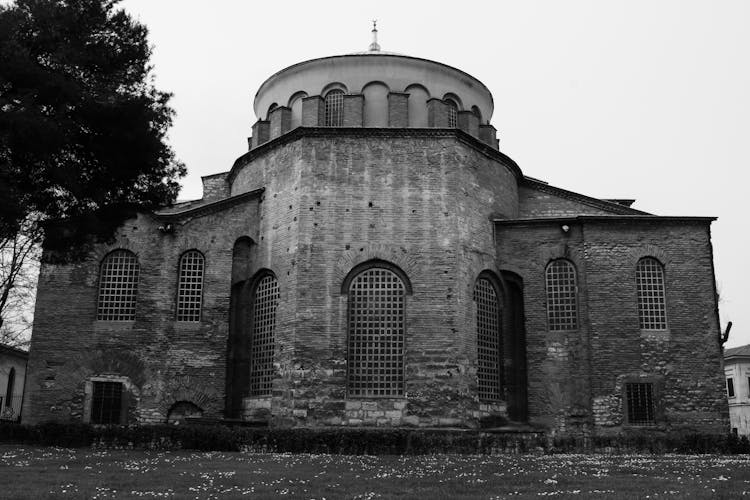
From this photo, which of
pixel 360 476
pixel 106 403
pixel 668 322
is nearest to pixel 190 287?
pixel 106 403

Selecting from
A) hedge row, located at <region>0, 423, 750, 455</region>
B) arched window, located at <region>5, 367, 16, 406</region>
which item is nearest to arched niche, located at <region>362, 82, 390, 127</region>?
hedge row, located at <region>0, 423, 750, 455</region>

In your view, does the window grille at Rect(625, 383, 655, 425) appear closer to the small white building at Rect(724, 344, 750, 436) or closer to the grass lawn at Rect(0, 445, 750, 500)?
the grass lawn at Rect(0, 445, 750, 500)

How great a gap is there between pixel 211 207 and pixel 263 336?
14.2 ft

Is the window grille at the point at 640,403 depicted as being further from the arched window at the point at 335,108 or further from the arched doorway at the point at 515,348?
the arched window at the point at 335,108

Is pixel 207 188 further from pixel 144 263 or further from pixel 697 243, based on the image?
pixel 697 243

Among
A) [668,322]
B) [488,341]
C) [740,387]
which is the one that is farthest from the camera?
[740,387]

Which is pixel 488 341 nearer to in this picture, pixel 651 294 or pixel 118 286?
pixel 651 294

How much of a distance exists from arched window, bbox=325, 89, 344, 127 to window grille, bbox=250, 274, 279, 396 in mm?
5387

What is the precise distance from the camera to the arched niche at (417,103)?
24438 millimetres

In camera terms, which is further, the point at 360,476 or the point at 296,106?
the point at 296,106

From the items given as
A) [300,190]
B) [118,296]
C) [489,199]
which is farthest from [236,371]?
[489,199]

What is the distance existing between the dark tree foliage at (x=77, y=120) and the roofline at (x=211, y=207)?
6.58 metres

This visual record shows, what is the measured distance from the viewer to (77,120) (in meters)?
14.9

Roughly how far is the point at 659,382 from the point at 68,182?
16.6m
